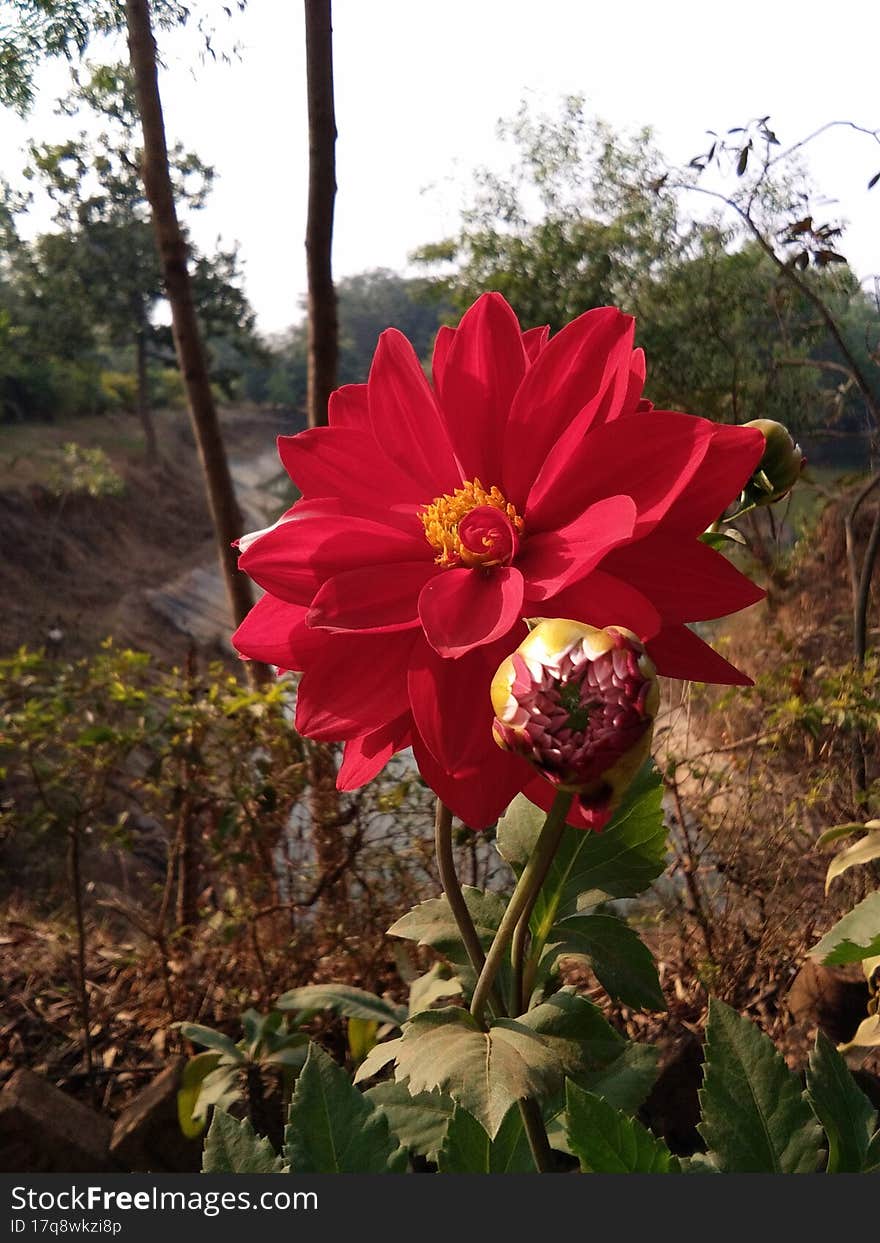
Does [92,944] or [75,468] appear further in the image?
[75,468]

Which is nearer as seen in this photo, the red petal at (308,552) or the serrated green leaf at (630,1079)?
the red petal at (308,552)

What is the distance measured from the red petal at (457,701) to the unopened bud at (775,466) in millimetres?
179

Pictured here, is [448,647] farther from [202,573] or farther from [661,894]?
[202,573]

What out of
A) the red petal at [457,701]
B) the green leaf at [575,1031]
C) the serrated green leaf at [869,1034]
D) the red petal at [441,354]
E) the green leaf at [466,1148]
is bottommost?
the serrated green leaf at [869,1034]

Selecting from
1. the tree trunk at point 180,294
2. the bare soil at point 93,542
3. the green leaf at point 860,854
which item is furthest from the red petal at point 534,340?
the bare soil at point 93,542

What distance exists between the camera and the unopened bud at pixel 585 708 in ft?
0.97

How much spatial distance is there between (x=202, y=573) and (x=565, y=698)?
12.2m

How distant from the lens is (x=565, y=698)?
30 centimetres

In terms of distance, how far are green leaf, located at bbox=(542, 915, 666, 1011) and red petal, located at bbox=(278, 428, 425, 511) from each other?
27 centimetres

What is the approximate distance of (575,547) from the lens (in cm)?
37

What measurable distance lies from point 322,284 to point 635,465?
4.82ft

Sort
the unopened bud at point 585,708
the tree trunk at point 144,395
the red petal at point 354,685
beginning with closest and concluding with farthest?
the unopened bud at point 585,708, the red petal at point 354,685, the tree trunk at point 144,395

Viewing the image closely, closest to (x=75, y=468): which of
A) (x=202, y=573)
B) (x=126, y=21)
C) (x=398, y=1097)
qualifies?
(x=202, y=573)

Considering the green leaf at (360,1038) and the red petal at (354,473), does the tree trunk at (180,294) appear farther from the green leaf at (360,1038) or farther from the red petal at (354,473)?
the red petal at (354,473)
